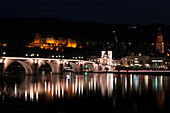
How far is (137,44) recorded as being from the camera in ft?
605

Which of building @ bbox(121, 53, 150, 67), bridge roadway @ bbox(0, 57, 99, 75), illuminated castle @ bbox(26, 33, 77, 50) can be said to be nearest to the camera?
bridge roadway @ bbox(0, 57, 99, 75)

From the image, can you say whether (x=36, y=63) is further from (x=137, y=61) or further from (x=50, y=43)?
(x=50, y=43)

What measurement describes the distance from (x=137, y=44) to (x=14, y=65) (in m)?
91.8

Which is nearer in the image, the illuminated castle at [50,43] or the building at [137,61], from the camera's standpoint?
the building at [137,61]

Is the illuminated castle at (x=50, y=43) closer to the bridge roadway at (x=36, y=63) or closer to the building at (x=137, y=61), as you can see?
the building at (x=137, y=61)

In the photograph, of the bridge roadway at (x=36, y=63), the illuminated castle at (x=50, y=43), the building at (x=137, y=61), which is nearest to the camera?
the bridge roadway at (x=36, y=63)

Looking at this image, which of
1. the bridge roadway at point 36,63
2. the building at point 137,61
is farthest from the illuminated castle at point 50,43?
the bridge roadway at point 36,63

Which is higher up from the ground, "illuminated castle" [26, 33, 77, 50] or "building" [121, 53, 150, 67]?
"illuminated castle" [26, 33, 77, 50]

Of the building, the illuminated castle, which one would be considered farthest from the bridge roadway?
the illuminated castle

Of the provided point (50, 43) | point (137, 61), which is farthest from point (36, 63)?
point (50, 43)

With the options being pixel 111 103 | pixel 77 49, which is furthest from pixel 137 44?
pixel 111 103

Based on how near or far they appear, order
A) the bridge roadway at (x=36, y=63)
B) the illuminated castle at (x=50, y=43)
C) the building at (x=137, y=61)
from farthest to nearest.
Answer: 1. the illuminated castle at (x=50, y=43)
2. the building at (x=137, y=61)
3. the bridge roadway at (x=36, y=63)

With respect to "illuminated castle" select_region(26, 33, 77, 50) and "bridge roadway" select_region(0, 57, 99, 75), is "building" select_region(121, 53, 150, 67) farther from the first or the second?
"illuminated castle" select_region(26, 33, 77, 50)

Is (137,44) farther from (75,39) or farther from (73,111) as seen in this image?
(73,111)
